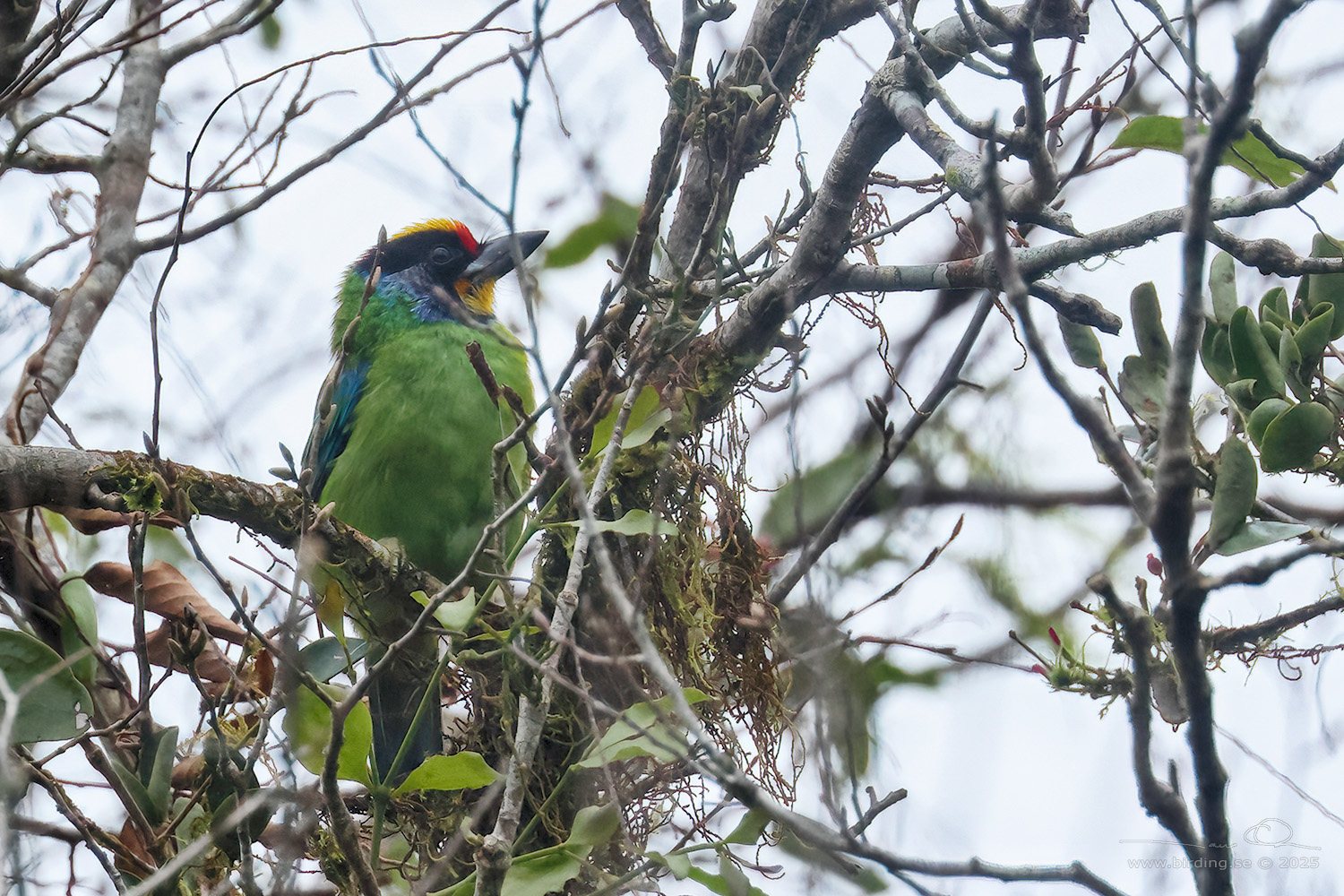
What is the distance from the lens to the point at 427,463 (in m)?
3.60

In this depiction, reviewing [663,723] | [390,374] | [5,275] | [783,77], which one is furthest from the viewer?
[390,374]

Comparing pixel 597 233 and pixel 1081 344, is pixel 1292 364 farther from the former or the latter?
pixel 597 233

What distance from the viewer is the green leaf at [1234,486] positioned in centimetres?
164

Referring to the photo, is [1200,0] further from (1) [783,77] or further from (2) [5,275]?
(2) [5,275]

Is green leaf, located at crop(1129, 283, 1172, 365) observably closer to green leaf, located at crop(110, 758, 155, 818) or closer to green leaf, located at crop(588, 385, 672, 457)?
green leaf, located at crop(588, 385, 672, 457)

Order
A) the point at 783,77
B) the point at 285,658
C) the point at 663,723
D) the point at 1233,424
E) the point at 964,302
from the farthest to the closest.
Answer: the point at 964,302
the point at 783,77
the point at 1233,424
the point at 663,723
the point at 285,658

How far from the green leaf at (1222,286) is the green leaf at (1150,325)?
10cm

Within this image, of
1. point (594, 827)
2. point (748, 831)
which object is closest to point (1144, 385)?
point (748, 831)

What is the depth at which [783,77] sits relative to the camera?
2658 millimetres

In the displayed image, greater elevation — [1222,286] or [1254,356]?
[1222,286]

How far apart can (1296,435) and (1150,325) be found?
0.96 feet

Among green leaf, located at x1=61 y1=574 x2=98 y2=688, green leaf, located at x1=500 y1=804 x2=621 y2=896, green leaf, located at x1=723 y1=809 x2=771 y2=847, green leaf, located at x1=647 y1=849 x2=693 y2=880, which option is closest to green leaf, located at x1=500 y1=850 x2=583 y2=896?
green leaf, located at x1=500 y1=804 x2=621 y2=896

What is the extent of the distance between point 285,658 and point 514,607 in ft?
1.30

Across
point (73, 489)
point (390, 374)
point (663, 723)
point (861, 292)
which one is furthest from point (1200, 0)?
point (73, 489)
